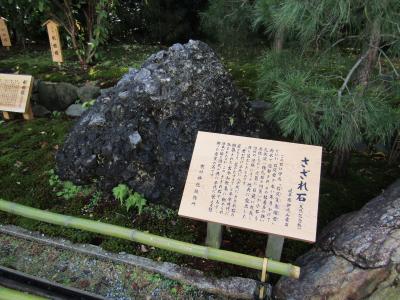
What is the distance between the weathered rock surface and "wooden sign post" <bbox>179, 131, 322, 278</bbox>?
32cm

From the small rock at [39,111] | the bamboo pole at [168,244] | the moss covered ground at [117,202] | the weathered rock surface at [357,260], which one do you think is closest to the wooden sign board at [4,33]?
the small rock at [39,111]

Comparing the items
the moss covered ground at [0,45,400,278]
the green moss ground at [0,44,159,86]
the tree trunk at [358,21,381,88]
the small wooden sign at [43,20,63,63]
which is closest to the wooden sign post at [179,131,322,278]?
the moss covered ground at [0,45,400,278]

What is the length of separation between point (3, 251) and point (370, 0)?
3.84 metres

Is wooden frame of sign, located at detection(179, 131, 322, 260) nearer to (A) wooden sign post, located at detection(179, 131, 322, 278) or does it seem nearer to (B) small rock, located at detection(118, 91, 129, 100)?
(A) wooden sign post, located at detection(179, 131, 322, 278)

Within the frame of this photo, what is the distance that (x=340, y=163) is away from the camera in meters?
3.92

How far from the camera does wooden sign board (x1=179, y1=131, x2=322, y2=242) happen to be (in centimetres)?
260

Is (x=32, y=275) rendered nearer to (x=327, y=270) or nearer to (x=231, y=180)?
(x=231, y=180)

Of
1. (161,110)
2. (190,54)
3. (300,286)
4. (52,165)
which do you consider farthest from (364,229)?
(52,165)

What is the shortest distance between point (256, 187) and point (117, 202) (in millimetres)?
1737

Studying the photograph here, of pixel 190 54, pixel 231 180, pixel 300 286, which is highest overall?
pixel 190 54

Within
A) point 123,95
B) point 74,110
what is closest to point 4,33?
point 74,110

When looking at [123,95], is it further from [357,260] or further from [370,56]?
[357,260]

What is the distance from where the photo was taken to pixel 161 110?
365 centimetres

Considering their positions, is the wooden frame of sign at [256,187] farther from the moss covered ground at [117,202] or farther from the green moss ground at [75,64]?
the green moss ground at [75,64]
